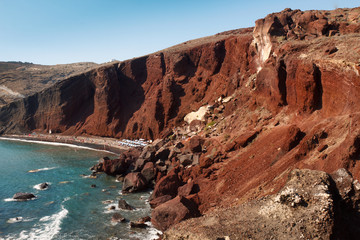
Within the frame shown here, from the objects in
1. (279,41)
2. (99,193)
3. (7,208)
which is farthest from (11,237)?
(279,41)

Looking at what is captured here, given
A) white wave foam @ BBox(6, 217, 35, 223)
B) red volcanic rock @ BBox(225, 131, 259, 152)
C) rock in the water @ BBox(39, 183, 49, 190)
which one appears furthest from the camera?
rock in the water @ BBox(39, 183, 49, 190)

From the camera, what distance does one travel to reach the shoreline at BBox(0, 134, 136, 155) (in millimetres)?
62388

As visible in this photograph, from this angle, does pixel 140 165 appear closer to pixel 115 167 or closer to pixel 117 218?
pixel 115 167

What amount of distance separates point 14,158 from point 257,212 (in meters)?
56.0

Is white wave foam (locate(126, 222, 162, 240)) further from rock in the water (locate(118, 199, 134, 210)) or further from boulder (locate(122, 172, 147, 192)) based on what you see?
boulder (locate(122, 172, 147, 192))

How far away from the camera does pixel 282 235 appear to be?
1157 centimetres

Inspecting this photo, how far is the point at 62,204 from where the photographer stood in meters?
30.7

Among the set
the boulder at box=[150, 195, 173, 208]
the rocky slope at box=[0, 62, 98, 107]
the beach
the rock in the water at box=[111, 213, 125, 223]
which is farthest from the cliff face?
the rock in the water at box=[111, 213, 125, 223]

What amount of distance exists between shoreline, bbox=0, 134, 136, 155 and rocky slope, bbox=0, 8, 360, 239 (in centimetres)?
358

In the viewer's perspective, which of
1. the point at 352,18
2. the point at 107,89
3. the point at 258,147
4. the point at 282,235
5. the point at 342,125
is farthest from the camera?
the point at 107,89

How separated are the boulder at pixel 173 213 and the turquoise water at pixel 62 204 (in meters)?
1.10

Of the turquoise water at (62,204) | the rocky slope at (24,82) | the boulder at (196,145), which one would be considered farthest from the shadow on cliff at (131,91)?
the rocky slope at (24,82)

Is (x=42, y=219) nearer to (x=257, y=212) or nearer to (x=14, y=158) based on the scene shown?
(x=257, y=212)

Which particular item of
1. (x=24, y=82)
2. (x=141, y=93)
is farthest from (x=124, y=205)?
(x=24, y=82)
